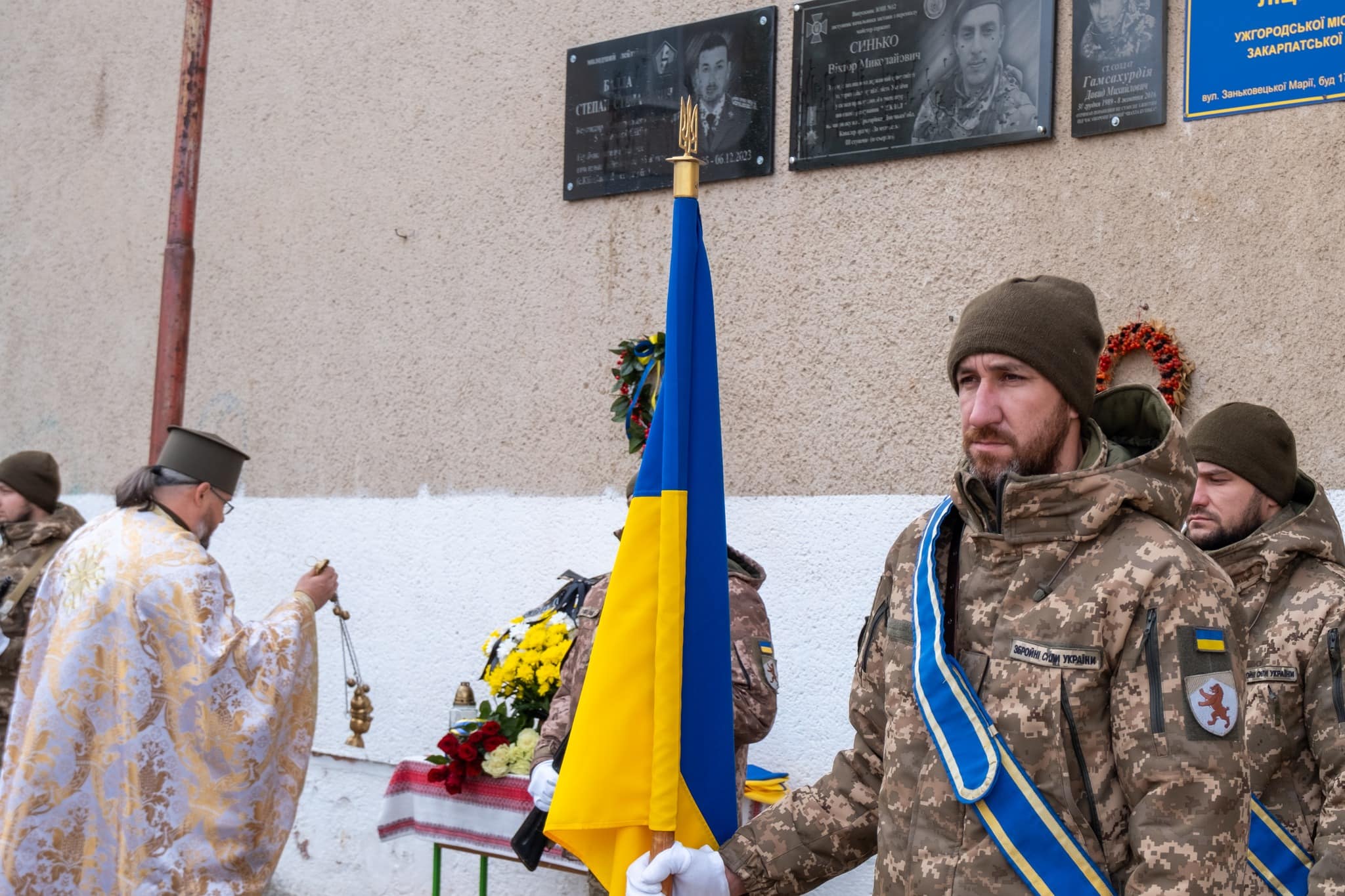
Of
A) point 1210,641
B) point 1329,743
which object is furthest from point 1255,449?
point 1210,641

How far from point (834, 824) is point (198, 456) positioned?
3.01 m

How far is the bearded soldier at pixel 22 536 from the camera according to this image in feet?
18.5

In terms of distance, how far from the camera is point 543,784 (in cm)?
379

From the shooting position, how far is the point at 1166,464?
7.25 feet

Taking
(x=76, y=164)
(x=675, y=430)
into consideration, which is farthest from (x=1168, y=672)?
(x=76, y=164)

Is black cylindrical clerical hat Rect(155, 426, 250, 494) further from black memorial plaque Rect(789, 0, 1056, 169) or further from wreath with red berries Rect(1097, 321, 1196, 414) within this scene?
wreath with red berries Rect(1097, 321, 1196, 414)

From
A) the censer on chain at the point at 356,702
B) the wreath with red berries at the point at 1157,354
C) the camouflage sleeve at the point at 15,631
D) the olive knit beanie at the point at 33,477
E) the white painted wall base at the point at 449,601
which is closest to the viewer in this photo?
the wreath with red berries at the point at 1157,354

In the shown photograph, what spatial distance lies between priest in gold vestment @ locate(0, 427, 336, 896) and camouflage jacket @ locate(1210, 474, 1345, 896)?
3104 millimetres

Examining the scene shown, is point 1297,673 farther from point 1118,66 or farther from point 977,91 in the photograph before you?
point 977,91

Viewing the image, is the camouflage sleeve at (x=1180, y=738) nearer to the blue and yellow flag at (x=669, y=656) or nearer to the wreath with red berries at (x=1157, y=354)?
the blue and yellow flag at (x=669, y=656)

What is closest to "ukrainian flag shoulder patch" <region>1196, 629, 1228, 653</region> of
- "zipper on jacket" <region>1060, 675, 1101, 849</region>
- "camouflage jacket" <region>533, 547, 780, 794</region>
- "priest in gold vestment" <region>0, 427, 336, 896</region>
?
"zipper on jacket" <region>1060, 675, 1101, 849</region>

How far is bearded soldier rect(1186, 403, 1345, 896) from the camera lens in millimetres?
2945

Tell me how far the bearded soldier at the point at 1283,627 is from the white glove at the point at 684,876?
4.14 feet

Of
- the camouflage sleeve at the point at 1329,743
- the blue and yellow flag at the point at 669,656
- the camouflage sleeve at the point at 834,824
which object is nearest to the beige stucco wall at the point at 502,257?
the camouflage sleeve at the point at 1329,743
